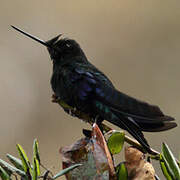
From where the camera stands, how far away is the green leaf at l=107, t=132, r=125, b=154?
2.65 ft

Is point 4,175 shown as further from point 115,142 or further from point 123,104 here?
point 123,104

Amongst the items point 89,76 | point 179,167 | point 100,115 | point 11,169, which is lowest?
point 179,167

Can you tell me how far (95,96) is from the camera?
1.54 m

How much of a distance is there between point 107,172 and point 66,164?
4.1 inches

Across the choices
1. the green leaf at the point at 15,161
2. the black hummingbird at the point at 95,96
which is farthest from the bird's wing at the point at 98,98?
the green leaf at the point at 15,161

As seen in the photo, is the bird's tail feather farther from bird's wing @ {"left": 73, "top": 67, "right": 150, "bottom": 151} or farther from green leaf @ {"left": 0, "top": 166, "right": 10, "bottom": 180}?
green leaf @ {"left": 0, "top": 166, "right": 10, "bottom": 180}

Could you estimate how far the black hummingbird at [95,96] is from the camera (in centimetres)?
91

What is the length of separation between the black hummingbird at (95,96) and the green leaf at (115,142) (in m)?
0.05

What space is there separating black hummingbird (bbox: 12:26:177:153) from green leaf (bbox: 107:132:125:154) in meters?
0.05

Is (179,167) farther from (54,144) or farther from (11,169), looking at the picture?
(54,144)

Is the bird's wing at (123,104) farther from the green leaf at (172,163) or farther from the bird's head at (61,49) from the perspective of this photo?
the bird's head at (61,49)

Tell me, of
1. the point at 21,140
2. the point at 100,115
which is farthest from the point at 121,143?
the point at 21,140

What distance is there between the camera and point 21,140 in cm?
288

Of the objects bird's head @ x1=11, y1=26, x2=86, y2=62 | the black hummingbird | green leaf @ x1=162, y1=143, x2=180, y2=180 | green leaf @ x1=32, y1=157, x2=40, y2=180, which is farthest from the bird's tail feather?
bird's head @ x1=11, y1=26, x2=86, y2=62
